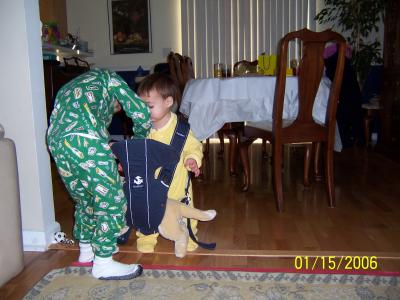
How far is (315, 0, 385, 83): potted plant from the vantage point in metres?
3.84

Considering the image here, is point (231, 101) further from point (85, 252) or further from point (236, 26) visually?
point (236, 26)

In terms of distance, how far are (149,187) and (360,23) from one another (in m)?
3.63

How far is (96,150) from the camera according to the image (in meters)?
1.11

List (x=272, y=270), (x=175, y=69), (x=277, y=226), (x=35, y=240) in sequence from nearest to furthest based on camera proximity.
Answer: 1. (x=272, y=270)
2. (x=35, y=240)
3. (x=277, y=226)
4. (x=175, y=69)

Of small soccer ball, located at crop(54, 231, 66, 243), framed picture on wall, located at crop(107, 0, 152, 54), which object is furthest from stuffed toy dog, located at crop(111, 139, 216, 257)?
framed picture on wall, located at crop(107, 0, 152, 54)

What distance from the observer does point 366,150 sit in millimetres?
3713

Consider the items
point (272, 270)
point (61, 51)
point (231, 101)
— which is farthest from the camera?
point (61, 51)

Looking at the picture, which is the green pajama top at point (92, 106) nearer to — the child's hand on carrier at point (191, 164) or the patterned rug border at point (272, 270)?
the child's hand on carrier at point (191, 164)

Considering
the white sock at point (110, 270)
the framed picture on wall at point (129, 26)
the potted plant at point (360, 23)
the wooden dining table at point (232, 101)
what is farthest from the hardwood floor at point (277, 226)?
the framed picture on wall at point (129, 26)

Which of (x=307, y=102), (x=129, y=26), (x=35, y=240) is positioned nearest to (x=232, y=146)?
(x=307, y=102)

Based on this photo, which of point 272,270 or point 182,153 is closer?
point 272,270

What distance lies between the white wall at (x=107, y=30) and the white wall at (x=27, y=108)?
3461 millimetres

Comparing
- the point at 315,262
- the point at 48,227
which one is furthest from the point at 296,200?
the point at 48,227

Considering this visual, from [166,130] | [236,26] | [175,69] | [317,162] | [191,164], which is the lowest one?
[317,162]
